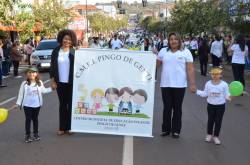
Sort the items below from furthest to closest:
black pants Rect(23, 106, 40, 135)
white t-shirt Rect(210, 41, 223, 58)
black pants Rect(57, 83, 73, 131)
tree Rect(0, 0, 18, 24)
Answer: tree Rect(0, 0, 18, 24)
white t-shirt Rect(210, 41, 223, 58)
black pants Rect(57, 83, 73, 131)
black pants Rect(23, 106, 40, 135)

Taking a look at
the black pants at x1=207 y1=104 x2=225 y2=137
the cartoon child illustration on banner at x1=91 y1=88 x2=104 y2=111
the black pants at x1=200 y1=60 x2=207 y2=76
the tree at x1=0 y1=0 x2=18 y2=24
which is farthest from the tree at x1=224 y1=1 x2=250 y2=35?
the cartoon child illustration on banner at x1=91 y1=88 x2=104 y2=111

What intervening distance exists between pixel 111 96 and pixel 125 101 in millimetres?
244

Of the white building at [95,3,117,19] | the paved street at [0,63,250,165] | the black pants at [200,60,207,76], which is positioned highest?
the white building at [95,3,117,19]

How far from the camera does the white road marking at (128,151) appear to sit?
277 inches

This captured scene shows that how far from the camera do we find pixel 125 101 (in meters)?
8.37

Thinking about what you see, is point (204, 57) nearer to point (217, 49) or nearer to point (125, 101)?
point (217, 49)

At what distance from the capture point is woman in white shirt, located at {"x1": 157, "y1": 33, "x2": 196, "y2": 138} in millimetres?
8375

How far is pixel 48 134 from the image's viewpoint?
891cm

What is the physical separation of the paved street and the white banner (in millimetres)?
280

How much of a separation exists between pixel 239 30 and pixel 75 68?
18723 mm

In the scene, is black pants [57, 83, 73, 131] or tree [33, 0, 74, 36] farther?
tree [33, 0, 74, 36]

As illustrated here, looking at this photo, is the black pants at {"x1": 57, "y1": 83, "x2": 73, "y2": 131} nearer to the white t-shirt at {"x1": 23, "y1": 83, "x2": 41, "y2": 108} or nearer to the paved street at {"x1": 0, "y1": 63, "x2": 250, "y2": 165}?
the paved street at {"x1": 0, "y1": 63, "x2": 250, "y2": 165}

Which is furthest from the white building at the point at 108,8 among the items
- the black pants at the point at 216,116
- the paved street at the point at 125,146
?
the black pants at the point at 216,116

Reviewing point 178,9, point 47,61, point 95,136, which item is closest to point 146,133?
→ point 95,136
